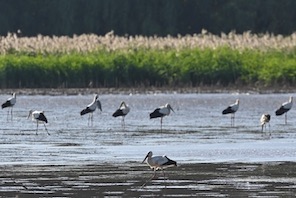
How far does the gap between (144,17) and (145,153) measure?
113 feet

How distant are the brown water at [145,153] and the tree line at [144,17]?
888 inches

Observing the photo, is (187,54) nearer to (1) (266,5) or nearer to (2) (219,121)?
(2) (219,121)

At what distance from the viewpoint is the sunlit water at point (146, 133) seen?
58.0 ft

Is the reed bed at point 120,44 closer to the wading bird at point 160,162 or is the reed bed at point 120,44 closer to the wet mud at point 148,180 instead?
the wet mud at point 148,180

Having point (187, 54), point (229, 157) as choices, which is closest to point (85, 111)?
point (229, 157)

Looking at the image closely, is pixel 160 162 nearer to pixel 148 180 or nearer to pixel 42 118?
pixel 148 180

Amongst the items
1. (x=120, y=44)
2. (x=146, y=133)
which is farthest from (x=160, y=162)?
(x=120, y=44)

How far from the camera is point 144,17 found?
171 ft

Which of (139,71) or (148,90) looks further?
(139,71)

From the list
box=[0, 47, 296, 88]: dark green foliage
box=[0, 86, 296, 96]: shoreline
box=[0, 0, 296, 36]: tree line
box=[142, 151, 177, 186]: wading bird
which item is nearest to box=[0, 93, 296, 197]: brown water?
box=[142, 151, 177, 186]: wading bird

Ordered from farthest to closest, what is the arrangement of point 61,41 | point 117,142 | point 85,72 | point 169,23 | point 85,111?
point 169,23, point 61,41, point 85,72, point 85,111, point 117,142

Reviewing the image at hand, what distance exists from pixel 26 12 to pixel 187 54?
19.9m

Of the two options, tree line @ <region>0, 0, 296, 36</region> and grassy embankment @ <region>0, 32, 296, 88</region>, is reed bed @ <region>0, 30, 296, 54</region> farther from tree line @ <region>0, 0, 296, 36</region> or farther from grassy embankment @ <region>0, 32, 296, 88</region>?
tree line @ <region>0, 0, 296, 36</region>

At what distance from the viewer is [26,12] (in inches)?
2136
